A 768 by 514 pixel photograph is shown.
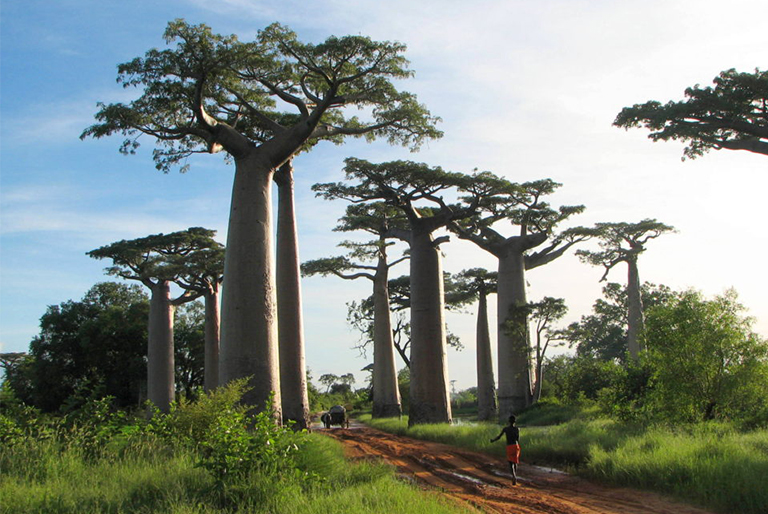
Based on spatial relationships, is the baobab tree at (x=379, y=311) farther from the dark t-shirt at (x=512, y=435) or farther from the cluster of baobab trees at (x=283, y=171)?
the dark t-shirt at (x=512, y=435)

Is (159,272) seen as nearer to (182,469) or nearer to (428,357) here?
(428,357)

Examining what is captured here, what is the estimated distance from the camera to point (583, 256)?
2506cm

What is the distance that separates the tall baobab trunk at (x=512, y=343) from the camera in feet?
67.0

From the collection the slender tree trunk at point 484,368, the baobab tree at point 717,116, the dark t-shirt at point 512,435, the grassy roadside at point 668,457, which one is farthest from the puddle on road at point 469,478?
the slender tree trunk at point 484,368

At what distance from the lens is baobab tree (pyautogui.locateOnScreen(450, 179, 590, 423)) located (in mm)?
19672

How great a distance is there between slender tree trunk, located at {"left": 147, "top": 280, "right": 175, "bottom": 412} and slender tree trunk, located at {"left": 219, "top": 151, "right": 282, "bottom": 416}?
14.9 metres

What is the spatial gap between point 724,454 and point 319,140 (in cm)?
852

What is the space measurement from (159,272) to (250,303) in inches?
586

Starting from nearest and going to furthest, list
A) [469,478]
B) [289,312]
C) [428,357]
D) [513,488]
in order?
1. [513,488]
2. [469,478]
3. [289,312]
4. [428,357]

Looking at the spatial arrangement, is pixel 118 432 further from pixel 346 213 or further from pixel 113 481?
pixel 346 213

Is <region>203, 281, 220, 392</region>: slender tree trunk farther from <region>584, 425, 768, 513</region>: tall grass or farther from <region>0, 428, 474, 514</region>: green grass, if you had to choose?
<region>0, 428, 474, 514</region>: green grass

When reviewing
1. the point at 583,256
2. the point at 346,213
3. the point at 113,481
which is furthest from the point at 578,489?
the point at 583,256

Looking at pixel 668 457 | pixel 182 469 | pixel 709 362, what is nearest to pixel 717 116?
pixel 709 362

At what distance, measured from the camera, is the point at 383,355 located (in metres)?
23.7
